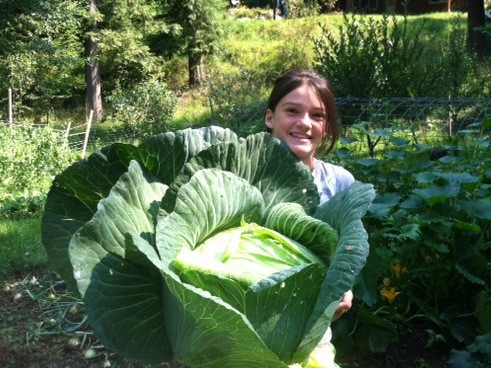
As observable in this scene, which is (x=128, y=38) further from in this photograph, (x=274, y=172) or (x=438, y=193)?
(x=274, y=172)

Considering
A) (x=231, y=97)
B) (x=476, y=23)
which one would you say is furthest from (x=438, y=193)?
(x=476, y=23)

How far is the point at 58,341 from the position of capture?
11.6 feet

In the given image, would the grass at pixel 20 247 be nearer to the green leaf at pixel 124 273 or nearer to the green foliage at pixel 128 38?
the green leaf at pixel 124 273

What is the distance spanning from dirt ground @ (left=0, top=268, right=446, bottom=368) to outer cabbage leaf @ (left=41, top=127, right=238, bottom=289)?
167cm

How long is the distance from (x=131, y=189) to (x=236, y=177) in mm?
257

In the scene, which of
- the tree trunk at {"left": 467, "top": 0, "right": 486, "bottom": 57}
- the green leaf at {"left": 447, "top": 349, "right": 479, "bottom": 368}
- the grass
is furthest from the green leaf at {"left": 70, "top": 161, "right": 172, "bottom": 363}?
the tree trunk at {"left": 467, "top": 0, "right": 486, "bottom": 57}

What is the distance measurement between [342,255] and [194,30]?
800 inches

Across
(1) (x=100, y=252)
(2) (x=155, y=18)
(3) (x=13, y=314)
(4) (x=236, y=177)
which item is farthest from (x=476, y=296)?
(2) (x=155, y=18)

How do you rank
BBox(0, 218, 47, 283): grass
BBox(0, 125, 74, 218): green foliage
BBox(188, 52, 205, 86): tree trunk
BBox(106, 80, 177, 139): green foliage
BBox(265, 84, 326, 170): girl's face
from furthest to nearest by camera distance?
BBox(188, 52, 205, 86): tree trunk, BBox(106, 80, 177, 139): green foliage, BBox(0, 125, 74, 218): green foliage, BBox(0, 218, 47, 283): grass, BBox(265, 84, 326, 170): girl's face

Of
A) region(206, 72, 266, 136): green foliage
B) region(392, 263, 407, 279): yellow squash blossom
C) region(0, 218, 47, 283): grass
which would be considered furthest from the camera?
region(206, 72, 266, 136): green foliage

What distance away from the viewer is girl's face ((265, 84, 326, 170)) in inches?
74.7

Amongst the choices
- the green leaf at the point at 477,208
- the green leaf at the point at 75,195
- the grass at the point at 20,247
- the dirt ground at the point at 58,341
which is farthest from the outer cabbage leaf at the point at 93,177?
the grass at the point at 20,247

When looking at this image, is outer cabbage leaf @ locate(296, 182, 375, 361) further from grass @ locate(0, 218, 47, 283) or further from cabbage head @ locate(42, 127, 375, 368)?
grass @ locate(0, 218, 47, 283)

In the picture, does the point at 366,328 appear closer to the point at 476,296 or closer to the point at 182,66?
the point at 476,296
